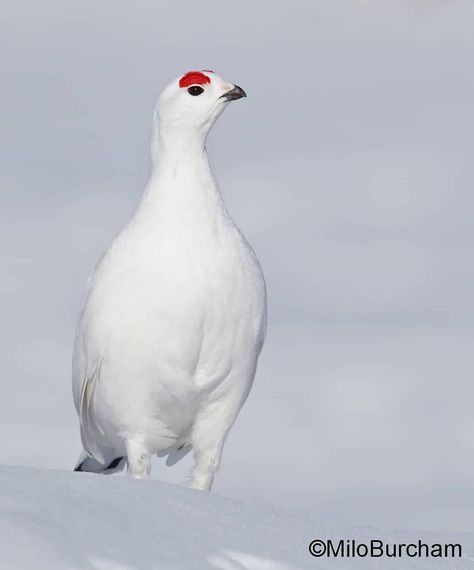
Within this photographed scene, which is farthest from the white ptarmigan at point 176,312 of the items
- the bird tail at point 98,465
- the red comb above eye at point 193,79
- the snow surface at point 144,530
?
the snow surface at point 144,530

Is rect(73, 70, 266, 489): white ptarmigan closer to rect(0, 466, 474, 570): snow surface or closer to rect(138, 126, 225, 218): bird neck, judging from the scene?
rect(138, 126, 225, 218): bird neck

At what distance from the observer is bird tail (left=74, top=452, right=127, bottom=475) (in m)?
11.4

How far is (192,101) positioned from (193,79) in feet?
0.49

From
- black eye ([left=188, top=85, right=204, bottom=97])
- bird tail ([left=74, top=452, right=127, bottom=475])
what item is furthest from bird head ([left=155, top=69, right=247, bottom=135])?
bird tail ([left=74, top=452, right=127, bottom=475])

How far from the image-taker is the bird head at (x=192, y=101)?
10312mm

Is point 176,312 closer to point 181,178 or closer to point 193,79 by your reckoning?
point 181,178

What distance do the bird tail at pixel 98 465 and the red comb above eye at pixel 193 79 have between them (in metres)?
2.91

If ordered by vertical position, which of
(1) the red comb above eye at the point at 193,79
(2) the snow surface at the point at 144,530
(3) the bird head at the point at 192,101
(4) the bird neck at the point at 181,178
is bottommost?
(2) the snow surface at the point at 144,530

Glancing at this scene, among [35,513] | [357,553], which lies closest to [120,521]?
[35,513]

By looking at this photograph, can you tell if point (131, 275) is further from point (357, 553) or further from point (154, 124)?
point (357, 553)

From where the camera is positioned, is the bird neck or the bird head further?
the bird head

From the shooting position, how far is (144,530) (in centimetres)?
777

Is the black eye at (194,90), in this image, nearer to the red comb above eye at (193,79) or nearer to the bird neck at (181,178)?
the red comb above eye at (193,79)

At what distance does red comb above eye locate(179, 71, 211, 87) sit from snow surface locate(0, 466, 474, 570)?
2936mm
